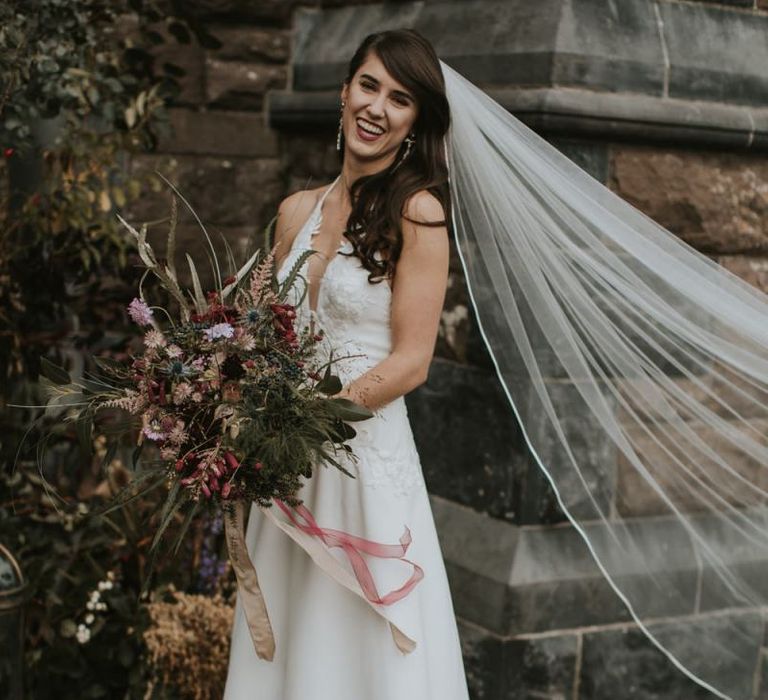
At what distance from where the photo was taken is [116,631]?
167 inches

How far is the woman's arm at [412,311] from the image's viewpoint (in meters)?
3.02

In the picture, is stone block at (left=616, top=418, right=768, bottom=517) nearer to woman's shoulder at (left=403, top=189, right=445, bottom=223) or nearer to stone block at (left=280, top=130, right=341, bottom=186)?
woman's shoulder at (left=403, top=189, right=445, bottom=223)

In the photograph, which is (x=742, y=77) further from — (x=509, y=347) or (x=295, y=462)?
(x=295, y=462)

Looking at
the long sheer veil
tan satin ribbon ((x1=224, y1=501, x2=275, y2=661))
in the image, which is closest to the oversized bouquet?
tan satin ribbon ((x1=224, y1=501, x2=275, y2=661))

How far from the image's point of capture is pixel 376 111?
3070 mm

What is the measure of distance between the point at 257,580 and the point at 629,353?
114 centimetres

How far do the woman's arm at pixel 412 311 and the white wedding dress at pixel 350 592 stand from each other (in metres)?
0.08

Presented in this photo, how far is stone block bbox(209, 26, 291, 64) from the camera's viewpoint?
16.7 ft

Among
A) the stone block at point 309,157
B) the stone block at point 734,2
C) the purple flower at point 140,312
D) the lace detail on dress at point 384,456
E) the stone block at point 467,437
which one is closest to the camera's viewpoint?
the purple flower at point 140,312

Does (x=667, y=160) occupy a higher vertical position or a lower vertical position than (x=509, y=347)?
higher

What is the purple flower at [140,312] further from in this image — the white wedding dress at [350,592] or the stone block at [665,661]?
the stone block at [665,661]

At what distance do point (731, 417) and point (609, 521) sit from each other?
1.59 feet

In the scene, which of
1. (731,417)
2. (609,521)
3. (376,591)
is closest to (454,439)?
(609,521)

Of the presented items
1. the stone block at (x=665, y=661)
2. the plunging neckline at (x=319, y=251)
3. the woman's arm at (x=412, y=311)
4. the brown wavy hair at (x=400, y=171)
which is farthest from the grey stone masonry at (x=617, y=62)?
the stone block at (x=665, y=661)
